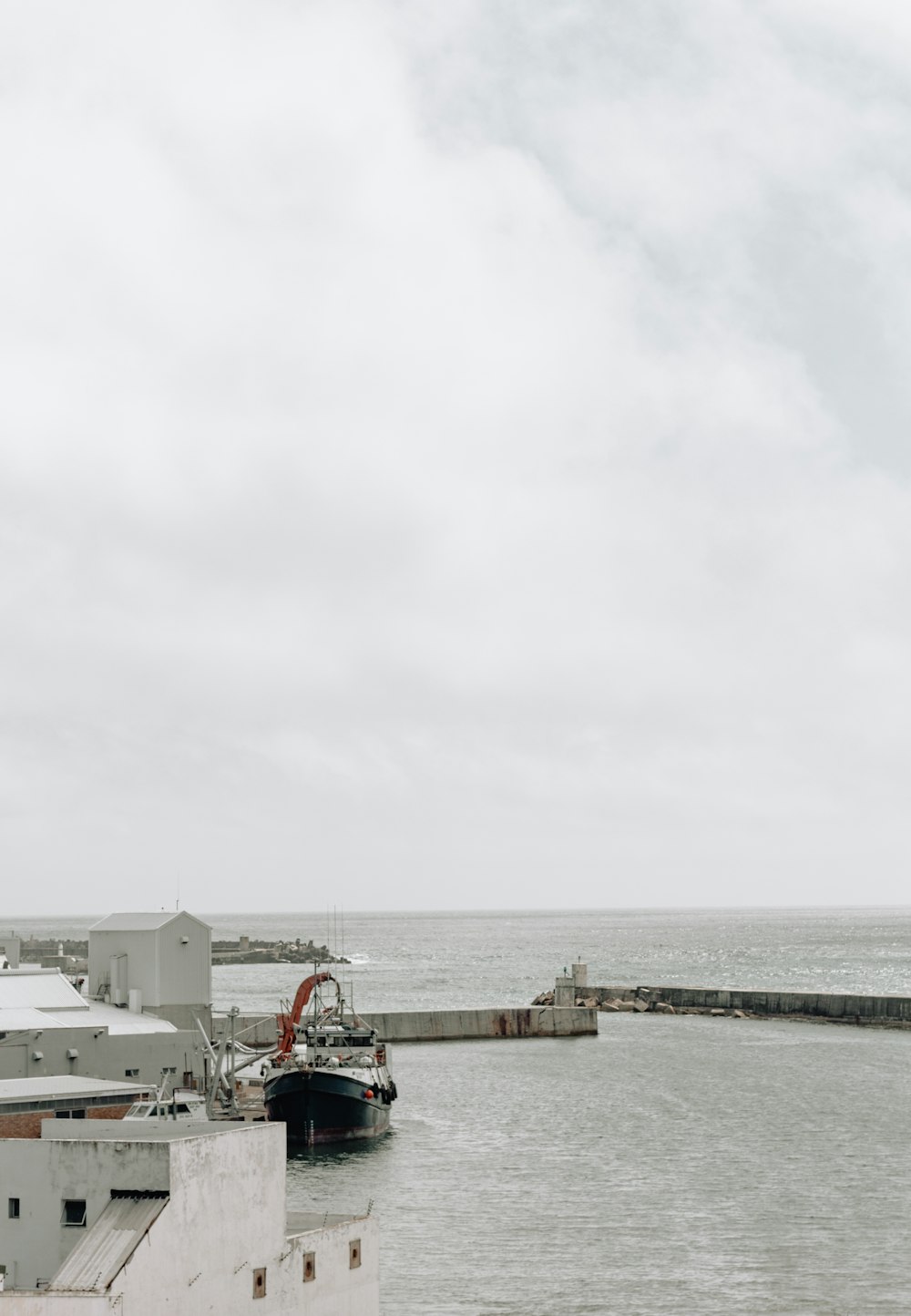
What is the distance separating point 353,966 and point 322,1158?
14568cm

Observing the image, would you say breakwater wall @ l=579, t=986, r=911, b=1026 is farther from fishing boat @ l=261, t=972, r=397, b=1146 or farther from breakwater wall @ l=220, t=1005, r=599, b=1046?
fishing boat @ l=261, t=972, r=397, b=1146

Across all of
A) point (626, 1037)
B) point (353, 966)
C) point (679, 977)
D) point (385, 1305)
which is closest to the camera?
point (385, 1305)

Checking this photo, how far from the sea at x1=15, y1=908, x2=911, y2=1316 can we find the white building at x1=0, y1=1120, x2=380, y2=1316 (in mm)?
8662

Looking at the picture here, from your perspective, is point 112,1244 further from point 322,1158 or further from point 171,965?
point 171,965

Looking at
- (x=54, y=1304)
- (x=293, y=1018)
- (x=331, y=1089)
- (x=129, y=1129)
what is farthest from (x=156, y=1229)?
(x=293, y=1018)

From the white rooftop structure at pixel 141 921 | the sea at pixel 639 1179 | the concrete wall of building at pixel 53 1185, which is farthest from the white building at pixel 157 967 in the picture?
the concrete wall of building at pixel 53 1185

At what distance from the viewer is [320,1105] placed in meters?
55.2

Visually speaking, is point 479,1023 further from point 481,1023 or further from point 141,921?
point 141,921

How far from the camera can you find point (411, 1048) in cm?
9262

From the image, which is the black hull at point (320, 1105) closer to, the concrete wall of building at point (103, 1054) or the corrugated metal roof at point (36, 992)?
the concrete wall of building at point (103, 1054)

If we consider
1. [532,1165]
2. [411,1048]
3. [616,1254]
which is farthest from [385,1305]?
[411,1048]

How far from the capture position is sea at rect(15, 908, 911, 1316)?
115ft

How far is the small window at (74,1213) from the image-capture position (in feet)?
78.5

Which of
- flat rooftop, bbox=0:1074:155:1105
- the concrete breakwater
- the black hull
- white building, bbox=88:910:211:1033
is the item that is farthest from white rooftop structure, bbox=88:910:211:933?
the concrete breakwater
